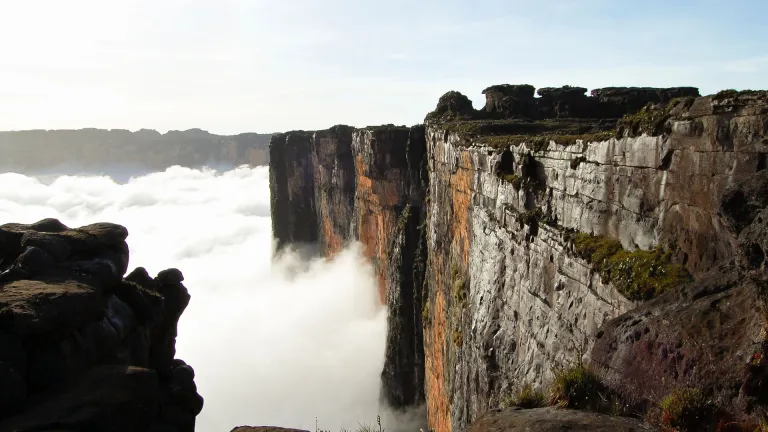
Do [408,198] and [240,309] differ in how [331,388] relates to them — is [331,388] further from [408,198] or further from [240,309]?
[240,309]

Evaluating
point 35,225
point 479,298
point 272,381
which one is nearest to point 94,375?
point 35,225

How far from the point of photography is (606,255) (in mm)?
7500

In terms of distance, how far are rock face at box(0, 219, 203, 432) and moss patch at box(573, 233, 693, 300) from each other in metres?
6.76

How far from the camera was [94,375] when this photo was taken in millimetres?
8086

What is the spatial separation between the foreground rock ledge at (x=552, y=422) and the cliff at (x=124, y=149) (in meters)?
143

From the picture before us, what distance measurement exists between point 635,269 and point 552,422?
2872mm

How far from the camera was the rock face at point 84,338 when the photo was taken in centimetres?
723

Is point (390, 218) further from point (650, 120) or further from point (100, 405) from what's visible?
point (650, 120)

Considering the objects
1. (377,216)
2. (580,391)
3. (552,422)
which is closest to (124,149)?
(377,216)

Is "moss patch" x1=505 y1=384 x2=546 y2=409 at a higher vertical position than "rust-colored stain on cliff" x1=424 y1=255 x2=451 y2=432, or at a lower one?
higher

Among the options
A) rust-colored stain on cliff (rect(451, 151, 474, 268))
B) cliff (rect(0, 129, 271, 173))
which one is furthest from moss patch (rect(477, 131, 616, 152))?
cliff (rect(0, 129, 271, 173))

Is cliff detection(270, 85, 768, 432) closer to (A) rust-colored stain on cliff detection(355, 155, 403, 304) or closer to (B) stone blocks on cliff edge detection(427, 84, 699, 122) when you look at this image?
(B) stone blocks on cliff edge detection(427, 84, 699, 122)

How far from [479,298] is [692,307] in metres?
9.21

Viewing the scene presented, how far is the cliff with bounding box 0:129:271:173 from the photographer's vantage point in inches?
5743
